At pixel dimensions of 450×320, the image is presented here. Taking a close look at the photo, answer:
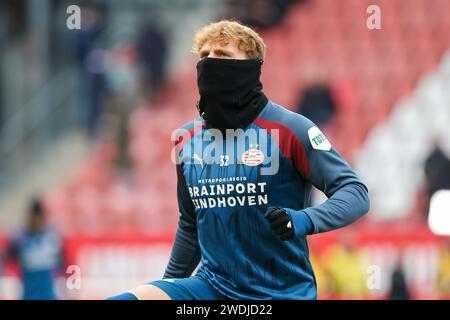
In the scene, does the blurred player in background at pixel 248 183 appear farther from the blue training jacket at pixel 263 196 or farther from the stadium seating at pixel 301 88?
the stadium seating at pixel 301 88

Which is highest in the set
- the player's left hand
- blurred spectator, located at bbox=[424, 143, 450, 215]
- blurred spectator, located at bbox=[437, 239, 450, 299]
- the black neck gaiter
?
the black neck gaiter

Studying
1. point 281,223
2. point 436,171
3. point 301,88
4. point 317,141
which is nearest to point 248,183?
point 317,141

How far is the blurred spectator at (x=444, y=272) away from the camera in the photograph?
11844mm

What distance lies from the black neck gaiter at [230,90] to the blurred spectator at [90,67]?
11.1 m

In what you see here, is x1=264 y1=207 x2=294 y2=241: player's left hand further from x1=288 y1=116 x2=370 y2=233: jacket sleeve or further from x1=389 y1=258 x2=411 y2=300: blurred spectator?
x1=389 y1=258 x2=411 y2=300: blurred spectator

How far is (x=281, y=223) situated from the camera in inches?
155

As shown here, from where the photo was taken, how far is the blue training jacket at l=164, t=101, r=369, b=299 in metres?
4.31

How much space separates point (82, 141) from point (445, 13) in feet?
21.2

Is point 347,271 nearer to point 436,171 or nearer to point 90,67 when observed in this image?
point 436,171

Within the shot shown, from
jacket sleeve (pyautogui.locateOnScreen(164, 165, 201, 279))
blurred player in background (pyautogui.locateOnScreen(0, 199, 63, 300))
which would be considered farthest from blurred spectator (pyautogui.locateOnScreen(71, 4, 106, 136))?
jacket sleeve (pyautogui.locateOnScreen(164, 165, 201, 279))

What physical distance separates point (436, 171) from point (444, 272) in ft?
5.79

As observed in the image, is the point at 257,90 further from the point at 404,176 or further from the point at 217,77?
the point at 404,176

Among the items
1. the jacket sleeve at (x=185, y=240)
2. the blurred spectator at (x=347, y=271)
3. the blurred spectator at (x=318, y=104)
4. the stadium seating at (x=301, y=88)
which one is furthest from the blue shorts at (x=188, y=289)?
the blurred spectator at (x=318, y=104)

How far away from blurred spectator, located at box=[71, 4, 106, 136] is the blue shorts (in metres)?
11.3
